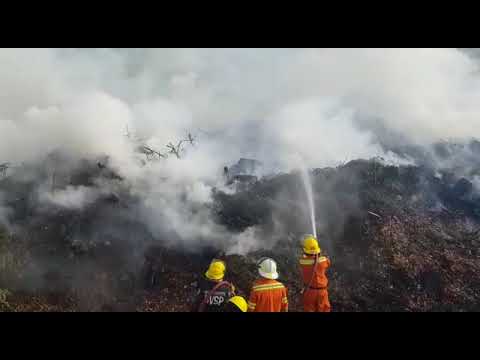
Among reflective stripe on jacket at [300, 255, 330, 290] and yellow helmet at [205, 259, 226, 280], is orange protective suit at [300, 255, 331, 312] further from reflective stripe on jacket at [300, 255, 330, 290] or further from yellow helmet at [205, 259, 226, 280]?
yellow helmet at [205, 259, 226, 280]

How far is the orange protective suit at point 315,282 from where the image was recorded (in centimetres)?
714

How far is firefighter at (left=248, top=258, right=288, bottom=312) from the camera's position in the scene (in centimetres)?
575

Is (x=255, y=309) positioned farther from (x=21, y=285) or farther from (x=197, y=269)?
(x=21, y=285)

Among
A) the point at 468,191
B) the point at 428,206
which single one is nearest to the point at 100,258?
the point at 428,206

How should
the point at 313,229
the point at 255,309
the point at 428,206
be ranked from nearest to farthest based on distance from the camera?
the point at 255,309 → the point at 313,229 → the point at 428,206

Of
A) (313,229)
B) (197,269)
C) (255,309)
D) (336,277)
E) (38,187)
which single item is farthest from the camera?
A: (38,187)

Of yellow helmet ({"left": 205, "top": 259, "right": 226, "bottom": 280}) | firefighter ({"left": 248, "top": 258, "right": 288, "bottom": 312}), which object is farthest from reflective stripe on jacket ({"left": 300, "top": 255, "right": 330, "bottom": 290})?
yellow helmet ({"left": 205, "top": 259, "right": 226, "bottom": 280})

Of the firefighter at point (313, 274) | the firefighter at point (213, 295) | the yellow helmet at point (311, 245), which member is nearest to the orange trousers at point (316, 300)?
the firefighter at point (313, 274)

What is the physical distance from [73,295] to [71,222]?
390 centimetres

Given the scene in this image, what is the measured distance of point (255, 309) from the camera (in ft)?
18.9

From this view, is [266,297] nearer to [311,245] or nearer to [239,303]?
[239,303]

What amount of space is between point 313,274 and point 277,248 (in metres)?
5.97

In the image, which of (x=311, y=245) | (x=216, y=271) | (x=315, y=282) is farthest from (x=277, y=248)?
(x=216, y=271)

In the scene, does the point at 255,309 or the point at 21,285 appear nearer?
the point at 255,309
